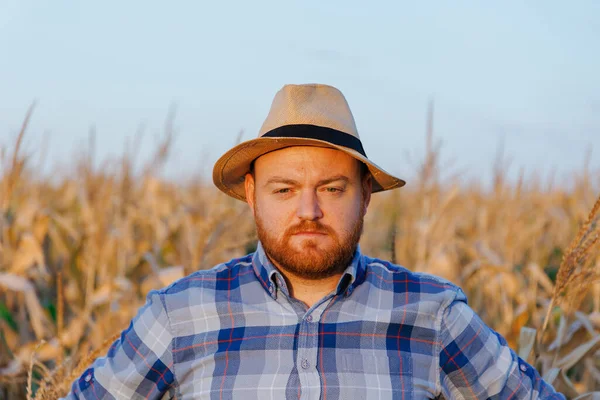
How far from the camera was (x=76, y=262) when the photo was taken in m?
4.31

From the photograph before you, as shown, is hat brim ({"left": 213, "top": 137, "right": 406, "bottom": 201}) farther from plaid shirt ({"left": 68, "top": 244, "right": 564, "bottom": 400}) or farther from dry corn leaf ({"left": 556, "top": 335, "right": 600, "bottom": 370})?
dry corn leaf ({"left": 556, "top": 335, "right": 600, "bottom": 370})

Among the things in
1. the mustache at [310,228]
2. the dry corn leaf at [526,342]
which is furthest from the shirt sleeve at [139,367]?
the dry corn leaf at [526,342]

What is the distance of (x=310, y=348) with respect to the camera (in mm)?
2012

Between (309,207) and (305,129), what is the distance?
25 centimetres

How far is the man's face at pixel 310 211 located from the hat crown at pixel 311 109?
100 mm

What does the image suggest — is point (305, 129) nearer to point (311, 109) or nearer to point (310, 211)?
point (311, 109)

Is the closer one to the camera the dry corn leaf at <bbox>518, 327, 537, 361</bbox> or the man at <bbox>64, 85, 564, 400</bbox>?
the man at <bbox>64, 85, 564, 400</bbox>

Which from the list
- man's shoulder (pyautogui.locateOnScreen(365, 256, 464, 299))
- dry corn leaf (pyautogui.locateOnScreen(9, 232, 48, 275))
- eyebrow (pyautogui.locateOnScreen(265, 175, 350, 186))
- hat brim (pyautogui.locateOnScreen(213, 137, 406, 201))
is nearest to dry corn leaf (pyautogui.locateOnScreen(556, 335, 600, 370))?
man's shoulder (pyautogui.locateOnScreen(365, 256, 464, 299))

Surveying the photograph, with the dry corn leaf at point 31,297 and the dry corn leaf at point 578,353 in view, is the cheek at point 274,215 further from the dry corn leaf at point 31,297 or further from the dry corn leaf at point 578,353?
the dry corn leaf at point 31,297

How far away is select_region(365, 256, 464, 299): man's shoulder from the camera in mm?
2152

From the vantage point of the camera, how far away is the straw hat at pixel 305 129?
212cm

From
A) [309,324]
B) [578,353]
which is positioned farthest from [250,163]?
[578,353]

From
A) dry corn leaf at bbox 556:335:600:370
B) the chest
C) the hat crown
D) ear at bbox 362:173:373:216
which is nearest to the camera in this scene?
the chest

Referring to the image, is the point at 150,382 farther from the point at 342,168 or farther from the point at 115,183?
the point at 115,183
